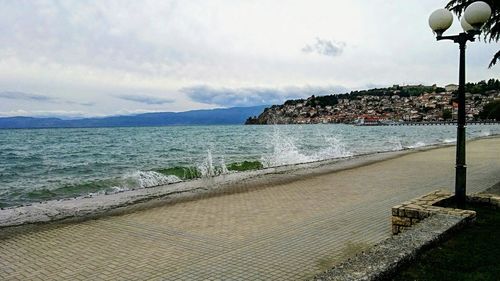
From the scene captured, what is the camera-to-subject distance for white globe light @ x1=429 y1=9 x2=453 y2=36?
22.2ft

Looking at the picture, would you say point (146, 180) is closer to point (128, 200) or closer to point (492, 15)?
point (128, 200)

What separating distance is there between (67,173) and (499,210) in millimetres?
21190

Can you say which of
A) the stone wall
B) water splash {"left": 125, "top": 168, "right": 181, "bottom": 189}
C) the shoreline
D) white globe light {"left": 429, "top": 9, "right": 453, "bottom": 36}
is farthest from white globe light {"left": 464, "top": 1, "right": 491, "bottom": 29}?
water splash {"left": 125, "top": 168, "right": 181, "bottom": 189}

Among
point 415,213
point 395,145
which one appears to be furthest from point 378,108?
point 415,213

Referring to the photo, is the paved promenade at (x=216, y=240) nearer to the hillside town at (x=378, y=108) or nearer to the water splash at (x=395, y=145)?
the water splash at (x=395, y=145)

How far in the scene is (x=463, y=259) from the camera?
15.0 feet

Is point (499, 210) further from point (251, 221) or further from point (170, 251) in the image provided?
point (170, 251)

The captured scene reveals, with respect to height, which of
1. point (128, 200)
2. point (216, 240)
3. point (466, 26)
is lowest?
point (128, 200)

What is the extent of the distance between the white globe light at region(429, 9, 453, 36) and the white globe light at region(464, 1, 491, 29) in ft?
0.94

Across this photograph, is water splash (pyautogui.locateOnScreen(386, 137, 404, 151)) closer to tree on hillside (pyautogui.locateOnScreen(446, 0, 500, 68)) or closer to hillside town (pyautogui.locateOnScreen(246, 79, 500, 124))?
tree on hillside (pyautogui.locateOnScreen(446, 0, 500, 68))

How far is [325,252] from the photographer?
19.4ft

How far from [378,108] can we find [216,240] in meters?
182

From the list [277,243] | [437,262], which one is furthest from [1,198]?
[437,262]

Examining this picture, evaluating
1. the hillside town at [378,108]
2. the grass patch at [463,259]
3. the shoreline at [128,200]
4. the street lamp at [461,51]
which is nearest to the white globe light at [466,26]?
the street lamp at [461,51]
